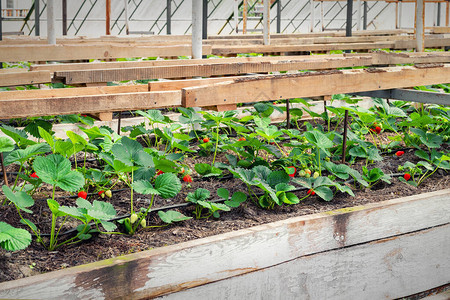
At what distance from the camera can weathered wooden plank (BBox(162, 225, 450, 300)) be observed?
6.00ft

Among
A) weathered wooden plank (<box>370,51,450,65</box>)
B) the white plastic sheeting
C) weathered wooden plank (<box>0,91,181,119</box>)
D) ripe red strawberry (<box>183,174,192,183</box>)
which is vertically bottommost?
ripe red strawberry (<box>183,174,192,183</box>)

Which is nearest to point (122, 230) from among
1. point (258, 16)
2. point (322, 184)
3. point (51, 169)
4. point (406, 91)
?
point (51, 169)

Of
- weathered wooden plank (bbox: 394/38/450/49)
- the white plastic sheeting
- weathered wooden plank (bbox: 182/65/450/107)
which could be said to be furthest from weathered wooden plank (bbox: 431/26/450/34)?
the white plastic sheeting

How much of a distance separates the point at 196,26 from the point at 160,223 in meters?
1.66

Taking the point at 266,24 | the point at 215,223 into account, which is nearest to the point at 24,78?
the point at 215,223

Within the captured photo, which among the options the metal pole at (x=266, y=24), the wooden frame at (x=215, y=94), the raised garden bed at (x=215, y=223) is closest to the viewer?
→ the raised garden bed at (x=215, y=223)

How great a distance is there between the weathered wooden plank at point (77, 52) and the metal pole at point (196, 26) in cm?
66

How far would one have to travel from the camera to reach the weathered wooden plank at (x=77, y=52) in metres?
3.46

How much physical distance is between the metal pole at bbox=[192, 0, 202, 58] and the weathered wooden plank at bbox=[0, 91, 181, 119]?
4.00 feet

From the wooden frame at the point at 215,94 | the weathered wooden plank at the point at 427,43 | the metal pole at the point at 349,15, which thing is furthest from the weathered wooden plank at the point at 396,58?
the metal pole at the point at 349,15

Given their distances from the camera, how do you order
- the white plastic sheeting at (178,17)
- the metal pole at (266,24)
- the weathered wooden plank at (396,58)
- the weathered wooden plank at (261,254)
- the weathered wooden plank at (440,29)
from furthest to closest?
the white plastic sheeting at (178,17) → the weathered wooden plank at (440,29) → the metal pole at (266,24) → the weathered wooden plank at (396,58) → the weathered wooden plank at (261,254)

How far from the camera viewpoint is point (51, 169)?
1.73m

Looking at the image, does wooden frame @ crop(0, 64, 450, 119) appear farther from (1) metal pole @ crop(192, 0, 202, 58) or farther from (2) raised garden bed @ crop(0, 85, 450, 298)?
(1) metal pole @ crop(192, 0, 202, 58)

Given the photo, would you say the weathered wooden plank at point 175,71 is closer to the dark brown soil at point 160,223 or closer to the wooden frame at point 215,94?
the wooden frame at point 215,94
